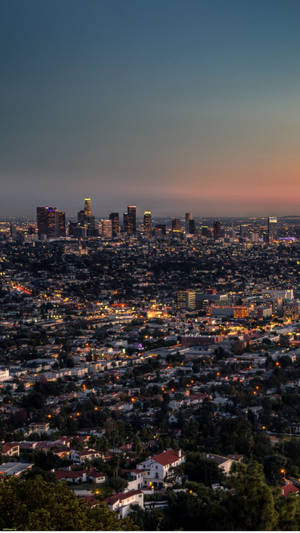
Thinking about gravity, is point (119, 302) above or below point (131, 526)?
below

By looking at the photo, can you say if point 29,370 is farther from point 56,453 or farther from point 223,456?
point 223,456

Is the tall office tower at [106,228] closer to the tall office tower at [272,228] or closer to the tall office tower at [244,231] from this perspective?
the tall office tower at [244,231]

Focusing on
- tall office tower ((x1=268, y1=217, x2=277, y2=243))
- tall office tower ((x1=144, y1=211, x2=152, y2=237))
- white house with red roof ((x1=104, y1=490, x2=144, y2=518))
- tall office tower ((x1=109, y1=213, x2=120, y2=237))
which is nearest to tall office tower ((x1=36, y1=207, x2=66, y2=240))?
tall office tower ((x1=109, y1=213, x2=120, y2=237))

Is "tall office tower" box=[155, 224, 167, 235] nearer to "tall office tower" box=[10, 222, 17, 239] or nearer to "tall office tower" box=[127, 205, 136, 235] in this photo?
"tall office tower" box=[127, 205, 136, 235]

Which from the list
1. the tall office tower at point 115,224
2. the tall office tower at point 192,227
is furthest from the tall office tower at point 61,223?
the tall office tower at point 192,227

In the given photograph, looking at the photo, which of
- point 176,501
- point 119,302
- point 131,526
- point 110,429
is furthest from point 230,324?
point 131,526
